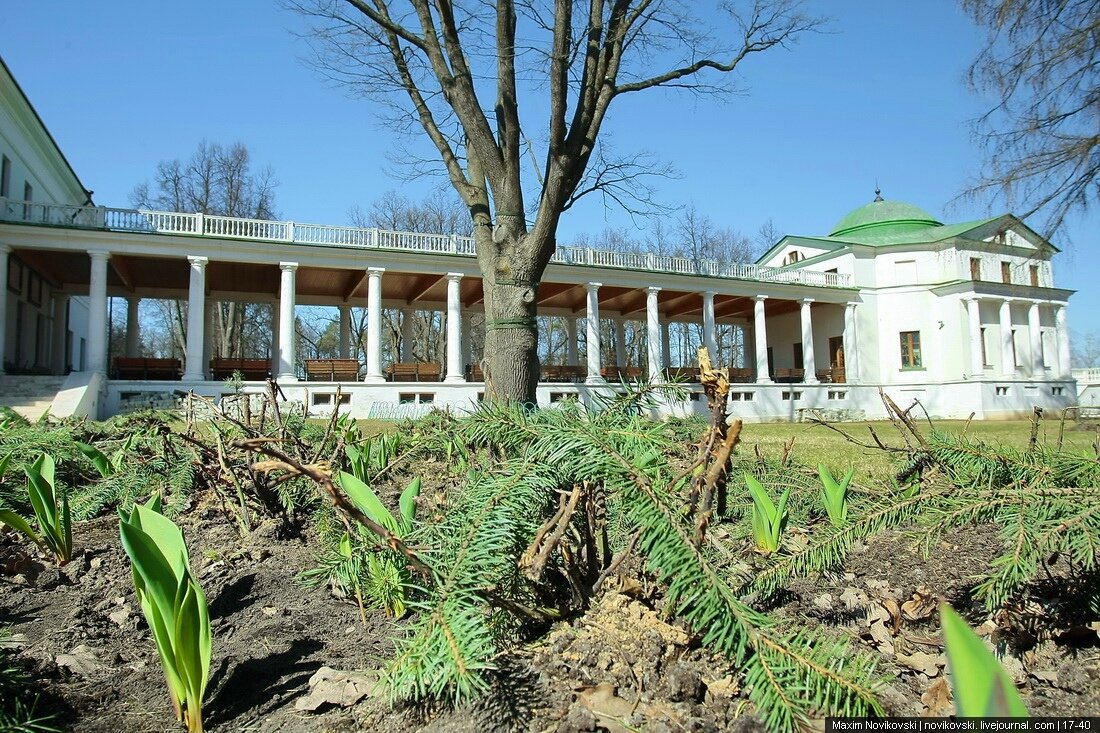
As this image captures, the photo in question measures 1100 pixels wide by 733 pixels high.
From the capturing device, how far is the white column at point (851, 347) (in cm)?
3176

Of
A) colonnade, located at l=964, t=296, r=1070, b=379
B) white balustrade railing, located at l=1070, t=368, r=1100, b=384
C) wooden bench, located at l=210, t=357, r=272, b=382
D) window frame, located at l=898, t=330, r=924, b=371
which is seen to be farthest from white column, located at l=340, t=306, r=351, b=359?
white balustrade railing, located at l=1070, t=368, r=1100, b=384

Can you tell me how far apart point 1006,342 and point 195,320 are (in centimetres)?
3511

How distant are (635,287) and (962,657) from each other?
2766 centimetres

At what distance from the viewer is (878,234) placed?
35.2 m

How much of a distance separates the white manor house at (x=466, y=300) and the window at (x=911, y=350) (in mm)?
72

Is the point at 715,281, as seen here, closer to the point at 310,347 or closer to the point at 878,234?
the point at 878,234

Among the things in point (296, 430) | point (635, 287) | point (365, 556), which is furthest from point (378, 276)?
point (365, 556)

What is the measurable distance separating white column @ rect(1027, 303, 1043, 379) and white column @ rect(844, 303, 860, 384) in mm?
8827

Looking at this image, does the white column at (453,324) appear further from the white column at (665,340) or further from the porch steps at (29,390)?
the white column at (665,340)

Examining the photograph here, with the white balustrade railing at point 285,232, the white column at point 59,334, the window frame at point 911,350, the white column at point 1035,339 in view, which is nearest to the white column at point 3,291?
the white balustrade railing at point 285,232

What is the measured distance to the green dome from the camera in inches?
1389

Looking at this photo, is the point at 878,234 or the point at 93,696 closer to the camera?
the point at 93,696

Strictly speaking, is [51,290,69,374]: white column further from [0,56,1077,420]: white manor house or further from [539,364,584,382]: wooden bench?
[539,364,584,382]: wooden bench

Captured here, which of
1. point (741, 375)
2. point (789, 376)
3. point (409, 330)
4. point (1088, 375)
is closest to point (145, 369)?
point (409, 330)
